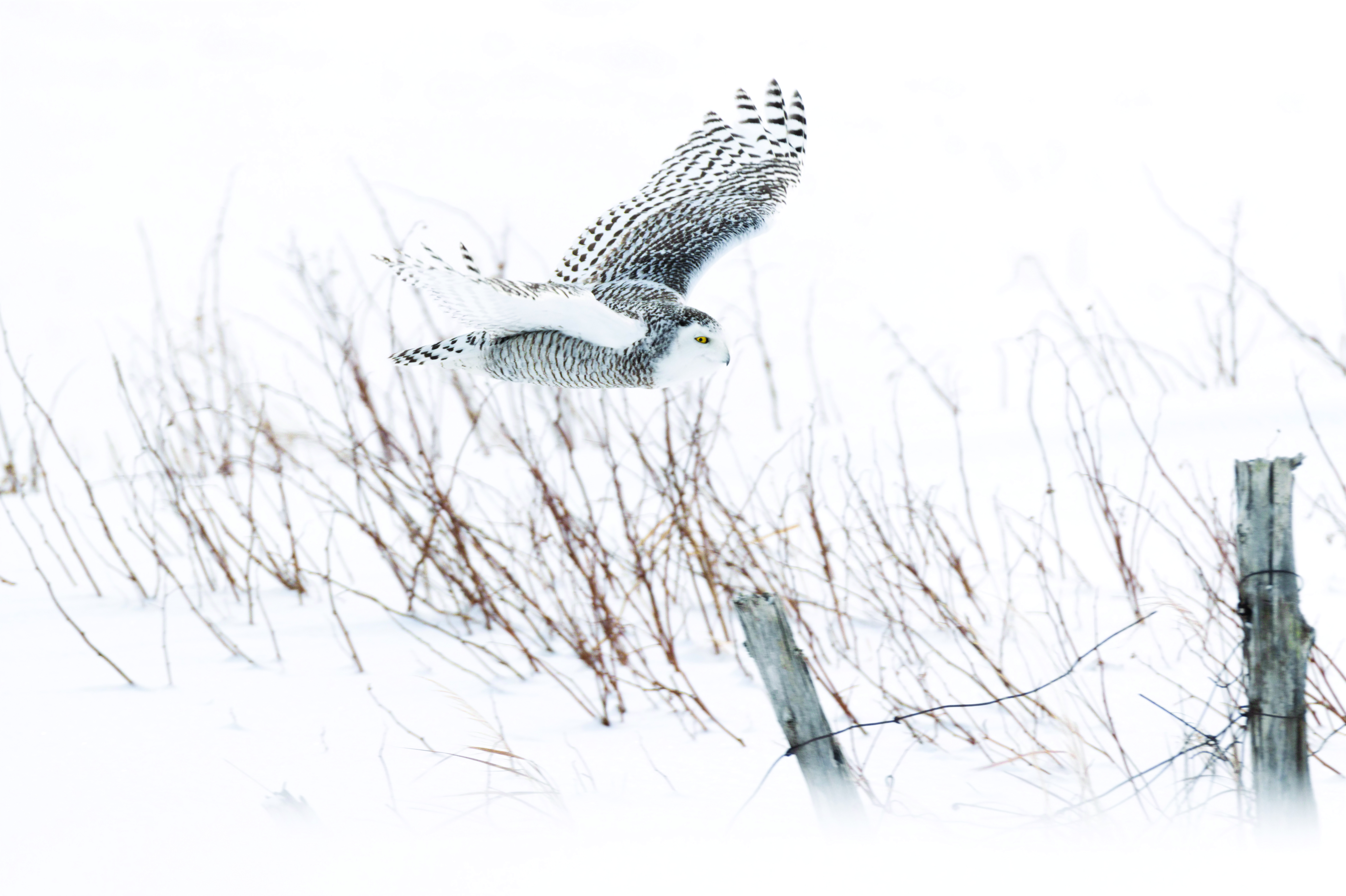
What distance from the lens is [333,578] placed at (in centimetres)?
475

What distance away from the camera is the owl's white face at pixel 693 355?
189 centimetres

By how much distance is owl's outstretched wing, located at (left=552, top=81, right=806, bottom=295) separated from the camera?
2723 mm

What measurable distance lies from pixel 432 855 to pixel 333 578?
102 inches

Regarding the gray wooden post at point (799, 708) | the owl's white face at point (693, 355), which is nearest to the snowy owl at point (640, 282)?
the owl's white face at point (693, 355)

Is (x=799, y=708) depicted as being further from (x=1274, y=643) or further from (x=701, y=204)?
(x=701, y=204)

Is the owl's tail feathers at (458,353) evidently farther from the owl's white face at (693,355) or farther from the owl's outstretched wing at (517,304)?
the owl's white face at (693,355)

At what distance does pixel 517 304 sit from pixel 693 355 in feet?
1.03

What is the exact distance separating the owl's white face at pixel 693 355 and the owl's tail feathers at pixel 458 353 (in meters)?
0.37

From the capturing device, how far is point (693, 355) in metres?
1.91

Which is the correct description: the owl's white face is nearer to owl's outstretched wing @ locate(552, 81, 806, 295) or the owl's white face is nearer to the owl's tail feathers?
the owl's tail feathers

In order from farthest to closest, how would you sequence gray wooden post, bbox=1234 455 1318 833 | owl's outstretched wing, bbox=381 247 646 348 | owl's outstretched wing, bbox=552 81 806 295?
owl's outstretched wing, bbox=552 81 806 295, gray wooden post, bbox=1234 455 1318 833, owl's outstretched wing, bbox=381 247 646 348

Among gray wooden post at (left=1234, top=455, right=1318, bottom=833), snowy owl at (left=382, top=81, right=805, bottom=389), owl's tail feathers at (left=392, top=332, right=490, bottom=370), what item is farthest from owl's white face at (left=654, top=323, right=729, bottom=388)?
gray wooden post at (left=1234, top=455, right=1318, bottom=833)

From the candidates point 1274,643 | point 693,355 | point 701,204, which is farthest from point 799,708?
point 701,204

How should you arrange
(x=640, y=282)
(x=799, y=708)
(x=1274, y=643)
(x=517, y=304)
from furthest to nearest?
(x=640, y=282) < (x=799, y=708) < (x=1274, y=643) < (x=517, y=304)
